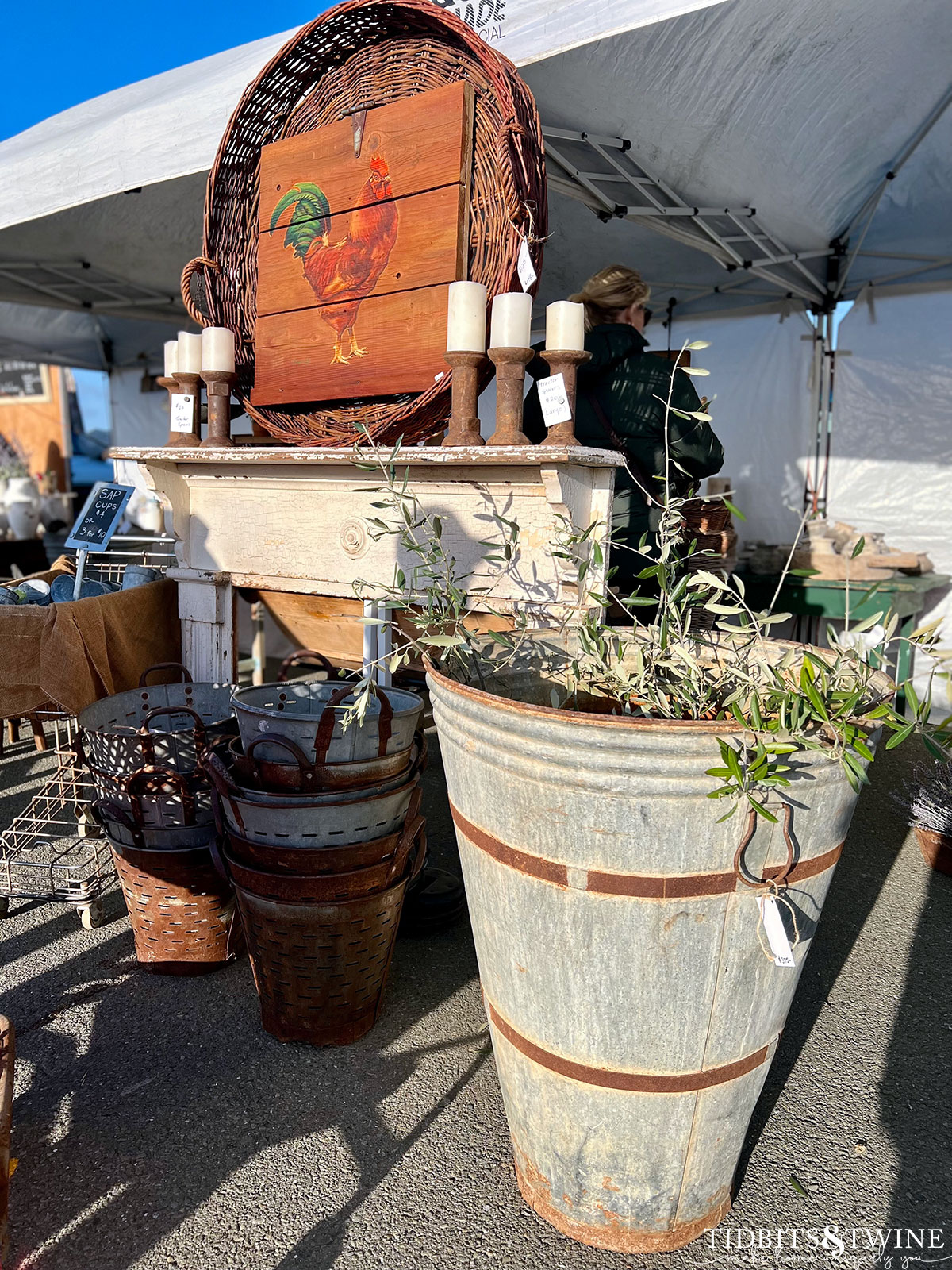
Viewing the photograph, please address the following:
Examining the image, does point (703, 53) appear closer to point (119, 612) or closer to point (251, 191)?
point (251, 191)

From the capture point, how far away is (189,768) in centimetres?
240

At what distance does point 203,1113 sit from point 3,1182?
499mm

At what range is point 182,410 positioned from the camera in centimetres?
279

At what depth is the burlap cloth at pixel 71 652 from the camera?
8.45 feet

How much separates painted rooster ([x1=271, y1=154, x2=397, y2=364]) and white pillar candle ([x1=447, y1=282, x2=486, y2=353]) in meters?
0.48

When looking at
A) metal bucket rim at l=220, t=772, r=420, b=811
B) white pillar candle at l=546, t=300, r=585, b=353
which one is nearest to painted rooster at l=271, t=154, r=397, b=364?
white pillar candle at l=546, t=300, r=585, b=353

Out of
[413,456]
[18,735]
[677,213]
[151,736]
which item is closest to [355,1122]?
[151,736]

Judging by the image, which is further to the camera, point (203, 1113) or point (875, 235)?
point (875, 235)

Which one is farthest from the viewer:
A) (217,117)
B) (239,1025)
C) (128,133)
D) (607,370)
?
(128,133)

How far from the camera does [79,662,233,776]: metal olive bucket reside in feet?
7.06

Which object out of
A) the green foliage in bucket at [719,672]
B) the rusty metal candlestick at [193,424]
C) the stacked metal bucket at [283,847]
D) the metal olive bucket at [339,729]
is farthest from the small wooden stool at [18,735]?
the green foliage in bucket at [719,672]

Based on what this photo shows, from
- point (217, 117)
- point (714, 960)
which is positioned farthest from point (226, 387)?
point (714, 960)

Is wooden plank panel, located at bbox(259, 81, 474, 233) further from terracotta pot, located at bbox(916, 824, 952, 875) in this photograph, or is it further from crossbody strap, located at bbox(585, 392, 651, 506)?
terracotta pot, located at bbox(916, 824, 952, 875)

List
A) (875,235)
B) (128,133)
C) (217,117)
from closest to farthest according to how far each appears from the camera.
Result: (217,117), (128,133), (875,235)
